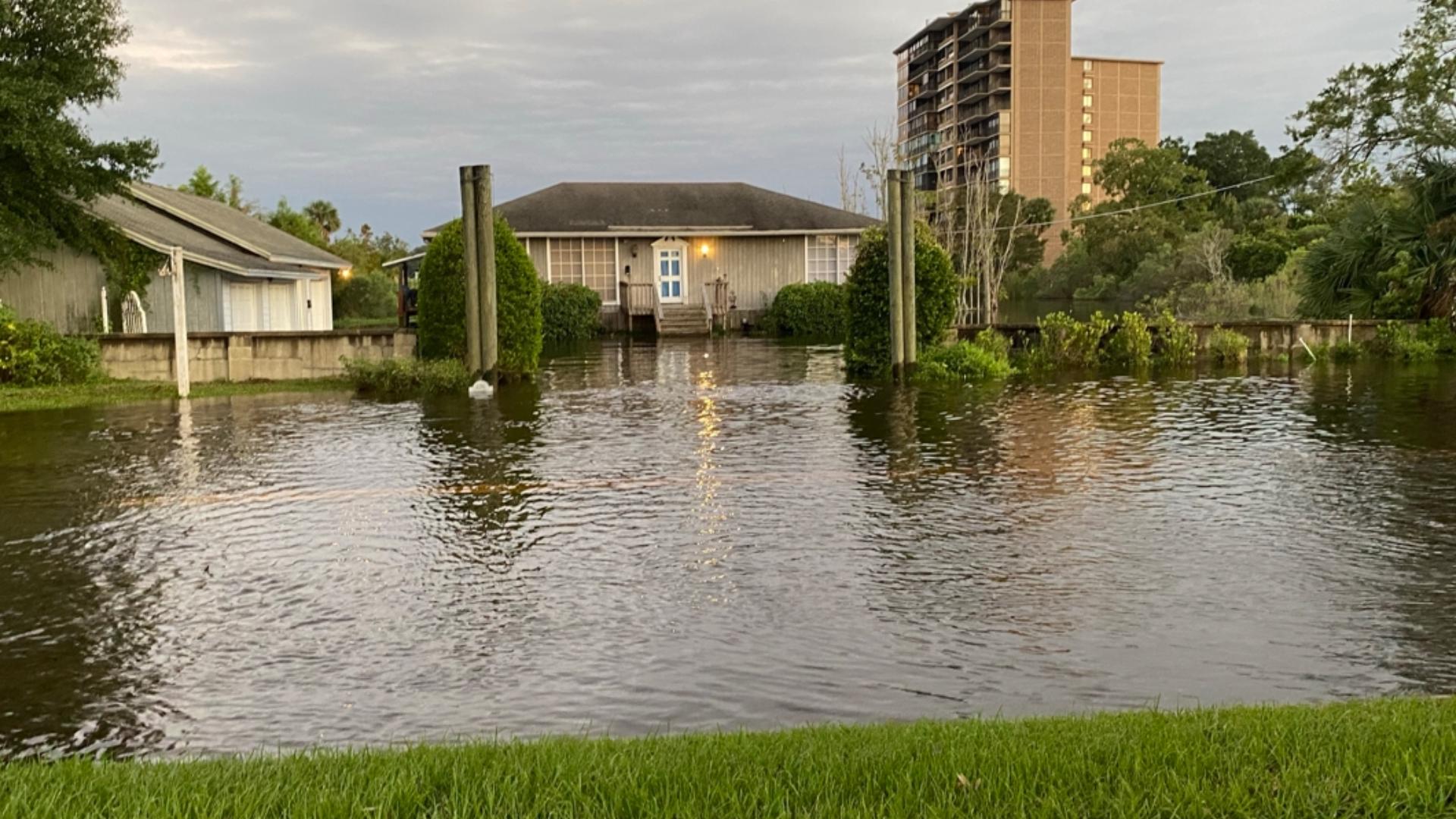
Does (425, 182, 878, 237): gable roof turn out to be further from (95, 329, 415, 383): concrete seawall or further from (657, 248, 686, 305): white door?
(95, 329, 415, 383): concrete seawall

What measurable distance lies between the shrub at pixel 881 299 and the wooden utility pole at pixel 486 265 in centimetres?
627

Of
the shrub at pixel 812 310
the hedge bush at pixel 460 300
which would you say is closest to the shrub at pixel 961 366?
the hedge bush at pixel 460 300

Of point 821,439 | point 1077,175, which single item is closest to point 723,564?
point 821,439

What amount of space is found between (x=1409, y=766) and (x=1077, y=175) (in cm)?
11582

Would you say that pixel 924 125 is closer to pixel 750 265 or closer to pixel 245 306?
pixel 750 265

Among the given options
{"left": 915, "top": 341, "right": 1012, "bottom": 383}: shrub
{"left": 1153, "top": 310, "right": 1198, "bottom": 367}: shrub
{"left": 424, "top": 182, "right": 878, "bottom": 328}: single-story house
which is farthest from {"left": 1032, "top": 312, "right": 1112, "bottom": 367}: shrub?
{"left": 424, "top": 182, "right": 878, "bottom": 328}: single-story house

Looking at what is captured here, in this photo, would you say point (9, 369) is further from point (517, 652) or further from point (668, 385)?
point (517, 652)

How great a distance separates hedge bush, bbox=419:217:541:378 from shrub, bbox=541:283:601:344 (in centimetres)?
1876

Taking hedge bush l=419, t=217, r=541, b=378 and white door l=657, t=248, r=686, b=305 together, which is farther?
white door l=657, t=248, r=686, b=305

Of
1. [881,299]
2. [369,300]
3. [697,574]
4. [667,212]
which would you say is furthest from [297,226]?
[697,574]

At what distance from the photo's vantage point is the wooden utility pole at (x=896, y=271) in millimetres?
21594

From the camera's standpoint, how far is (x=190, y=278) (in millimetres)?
29391

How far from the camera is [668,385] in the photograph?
22.6 metres

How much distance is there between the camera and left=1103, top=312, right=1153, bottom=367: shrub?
2498cm
